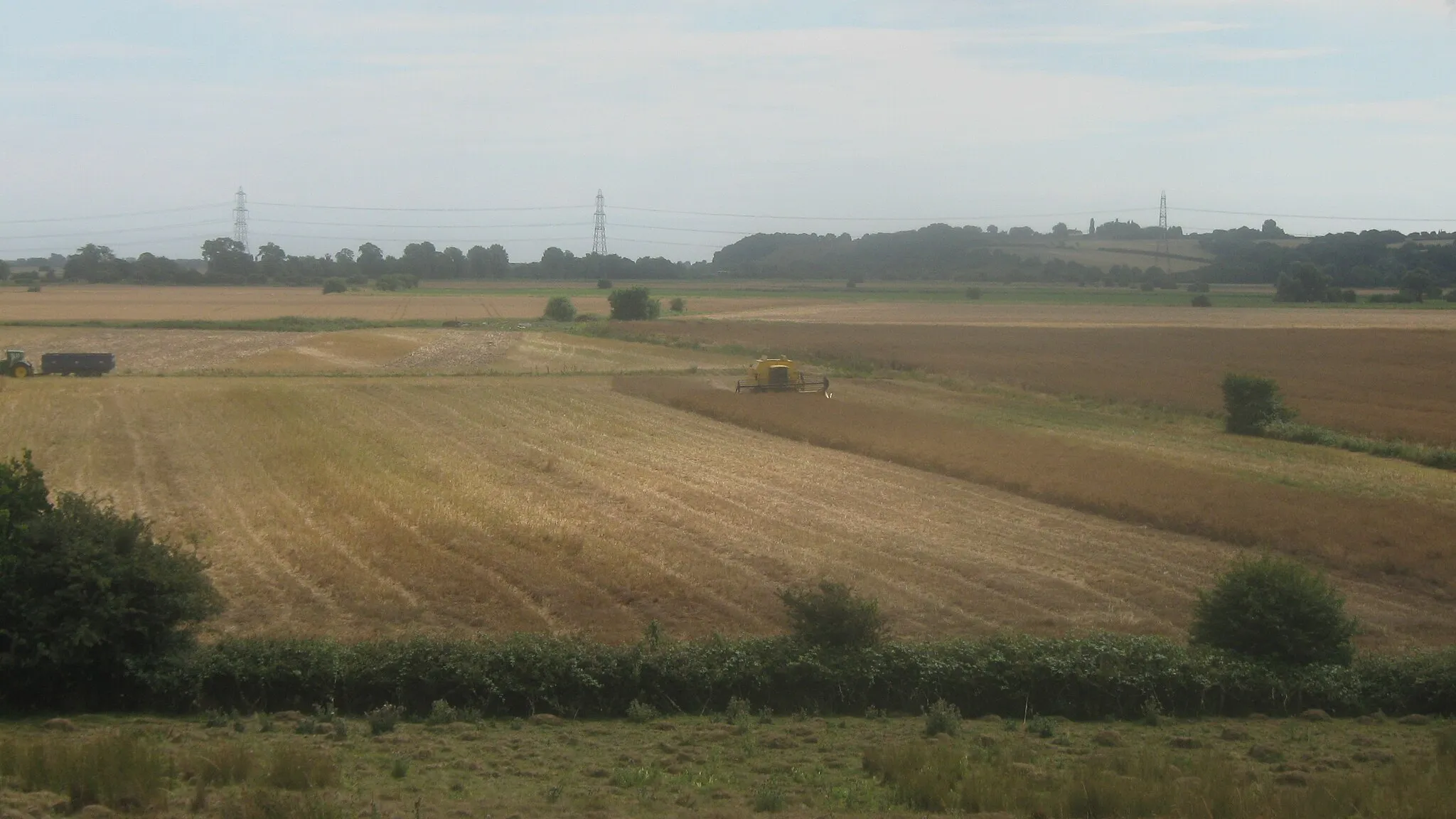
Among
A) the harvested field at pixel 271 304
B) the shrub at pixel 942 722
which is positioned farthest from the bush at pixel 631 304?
the shrub at pixel 942 722

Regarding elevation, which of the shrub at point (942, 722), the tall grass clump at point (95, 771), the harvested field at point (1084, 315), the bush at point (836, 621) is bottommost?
the shrub at point (942, 722)

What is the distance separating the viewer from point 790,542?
18469mm

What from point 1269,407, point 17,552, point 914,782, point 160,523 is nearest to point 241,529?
point 160,523

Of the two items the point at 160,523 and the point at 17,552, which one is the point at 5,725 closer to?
the point at 17,552

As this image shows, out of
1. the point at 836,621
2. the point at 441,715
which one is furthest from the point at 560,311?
the point at 441,715

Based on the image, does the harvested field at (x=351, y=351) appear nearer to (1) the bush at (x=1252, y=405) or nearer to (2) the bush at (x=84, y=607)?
(1) the bush at (x=1252, y=405)

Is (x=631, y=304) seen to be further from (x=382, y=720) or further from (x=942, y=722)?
(x=942, y=722)

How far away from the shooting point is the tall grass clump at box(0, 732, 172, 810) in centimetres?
679

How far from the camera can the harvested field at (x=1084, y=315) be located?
67000mm

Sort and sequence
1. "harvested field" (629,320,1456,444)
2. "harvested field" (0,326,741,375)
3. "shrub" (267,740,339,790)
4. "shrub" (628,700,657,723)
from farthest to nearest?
"harvested field" (0,326,741,375) → "harvested field" (629,320,1456,444) → "shrub" (628,700,657,723) → "shrub" (267,740,339,790)

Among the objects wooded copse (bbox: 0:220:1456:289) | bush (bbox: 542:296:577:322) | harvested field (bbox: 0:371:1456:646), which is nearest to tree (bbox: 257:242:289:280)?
wooded copse (bbox: 0:220:1456:289)

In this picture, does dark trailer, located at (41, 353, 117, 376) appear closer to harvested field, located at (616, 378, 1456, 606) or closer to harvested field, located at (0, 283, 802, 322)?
harvested field, located at (616, 378, 1456, 606)

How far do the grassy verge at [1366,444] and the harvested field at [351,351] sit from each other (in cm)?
2715

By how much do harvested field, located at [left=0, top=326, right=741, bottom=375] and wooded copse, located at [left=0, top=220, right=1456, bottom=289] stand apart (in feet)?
171
